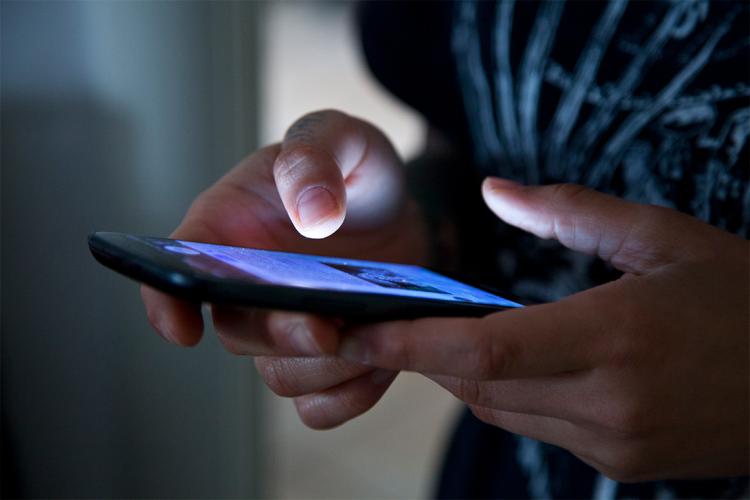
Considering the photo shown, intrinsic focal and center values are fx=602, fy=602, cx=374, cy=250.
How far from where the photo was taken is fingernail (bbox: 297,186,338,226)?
45 cm

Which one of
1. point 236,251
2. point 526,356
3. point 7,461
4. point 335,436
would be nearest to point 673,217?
point 526,356

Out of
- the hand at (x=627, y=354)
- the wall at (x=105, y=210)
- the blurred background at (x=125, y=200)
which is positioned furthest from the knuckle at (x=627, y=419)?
the wall at (x=105, y=210)

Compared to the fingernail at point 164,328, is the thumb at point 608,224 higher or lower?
higher

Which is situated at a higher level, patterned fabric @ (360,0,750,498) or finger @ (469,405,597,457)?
patterned fabric @ (360,0,750,498)

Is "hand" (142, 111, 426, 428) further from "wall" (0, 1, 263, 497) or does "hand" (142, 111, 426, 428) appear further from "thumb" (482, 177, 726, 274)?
"wall" (0, 1, 263, 497)

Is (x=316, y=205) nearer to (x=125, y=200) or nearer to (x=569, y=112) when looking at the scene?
(x=569, y=112)

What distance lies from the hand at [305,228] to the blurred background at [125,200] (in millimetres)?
334

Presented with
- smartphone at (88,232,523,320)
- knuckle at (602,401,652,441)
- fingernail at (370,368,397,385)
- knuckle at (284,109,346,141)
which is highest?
knuckle at (284,109,346,141)

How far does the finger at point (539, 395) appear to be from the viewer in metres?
0.37

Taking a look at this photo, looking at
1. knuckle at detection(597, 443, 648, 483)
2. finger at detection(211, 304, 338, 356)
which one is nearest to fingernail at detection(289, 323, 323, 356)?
finger at detection(211, 304, 338, 356)

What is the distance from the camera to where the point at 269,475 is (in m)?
1.38

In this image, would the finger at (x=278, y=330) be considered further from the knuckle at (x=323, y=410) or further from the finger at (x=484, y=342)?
the knuckle at (x=323, y=410)

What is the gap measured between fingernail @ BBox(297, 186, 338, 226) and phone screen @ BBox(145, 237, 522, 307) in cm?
4

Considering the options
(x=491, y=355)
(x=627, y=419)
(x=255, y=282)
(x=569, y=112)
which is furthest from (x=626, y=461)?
(x=569, y=112)
